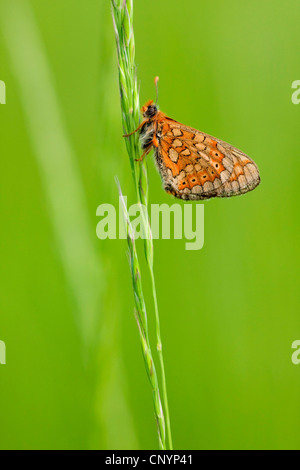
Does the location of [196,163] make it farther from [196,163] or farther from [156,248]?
[156,248]

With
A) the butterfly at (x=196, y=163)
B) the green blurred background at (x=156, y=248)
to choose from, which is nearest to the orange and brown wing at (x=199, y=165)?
the butterfly at (x=196, y=163)

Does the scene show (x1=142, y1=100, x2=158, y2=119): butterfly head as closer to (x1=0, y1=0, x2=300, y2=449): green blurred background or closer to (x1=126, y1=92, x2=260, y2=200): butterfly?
(x1=126, y1=92, x2=260, y2=200): butterfly

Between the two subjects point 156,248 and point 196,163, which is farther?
point 156,248

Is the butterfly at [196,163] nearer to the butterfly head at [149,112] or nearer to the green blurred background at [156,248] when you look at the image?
the butterfly head at [149,112]

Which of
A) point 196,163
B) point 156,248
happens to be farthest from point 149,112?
point 156,248

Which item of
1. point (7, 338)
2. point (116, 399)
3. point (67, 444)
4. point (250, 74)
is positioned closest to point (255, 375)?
point (116, 399)

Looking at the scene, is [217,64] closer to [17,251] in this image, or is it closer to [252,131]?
[252,131]

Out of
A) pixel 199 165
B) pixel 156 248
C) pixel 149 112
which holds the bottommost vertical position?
pixel 156 248

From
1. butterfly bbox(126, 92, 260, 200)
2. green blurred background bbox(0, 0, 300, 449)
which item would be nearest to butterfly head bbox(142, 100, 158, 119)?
butterfly bbox(126, 92, 260, 200)
